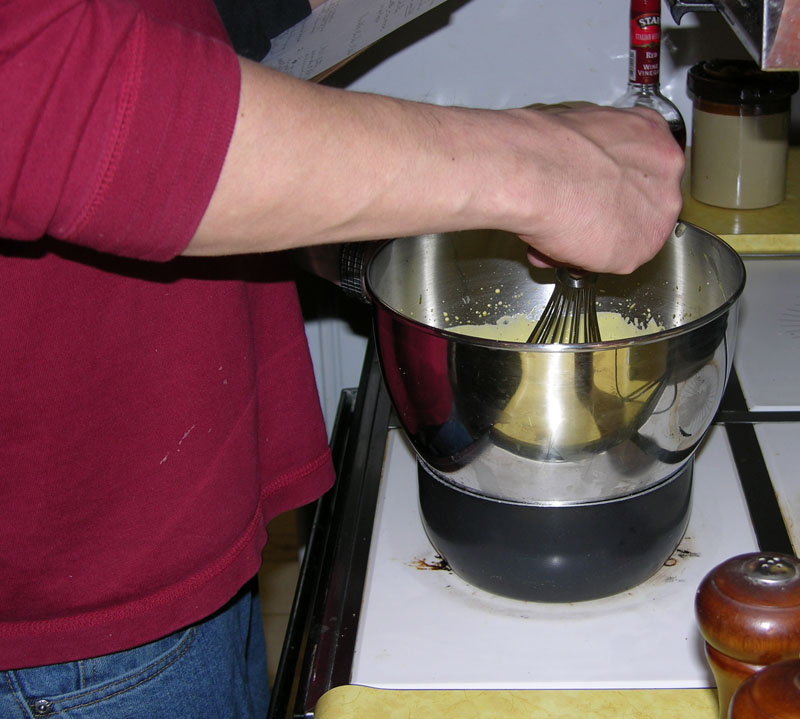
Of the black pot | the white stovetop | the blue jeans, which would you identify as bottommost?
the blue jeans

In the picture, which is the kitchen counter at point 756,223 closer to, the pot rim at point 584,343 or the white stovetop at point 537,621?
the white stovetop at point 537,621

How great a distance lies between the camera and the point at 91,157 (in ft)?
1.17

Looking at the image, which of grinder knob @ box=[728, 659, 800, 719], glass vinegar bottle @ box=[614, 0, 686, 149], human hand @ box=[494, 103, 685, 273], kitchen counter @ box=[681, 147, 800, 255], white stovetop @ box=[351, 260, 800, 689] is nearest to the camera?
grinder knob @ box=[728, 659, 800, 719]

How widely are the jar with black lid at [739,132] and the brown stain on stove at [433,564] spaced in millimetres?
569

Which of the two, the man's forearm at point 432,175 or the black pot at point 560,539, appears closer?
the man's forearm at point 432,175

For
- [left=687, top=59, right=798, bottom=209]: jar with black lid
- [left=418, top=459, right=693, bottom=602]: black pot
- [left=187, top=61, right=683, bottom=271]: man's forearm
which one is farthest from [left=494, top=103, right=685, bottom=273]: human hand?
[left=687, top=59, right=798, bottom=209]: jar with black lid

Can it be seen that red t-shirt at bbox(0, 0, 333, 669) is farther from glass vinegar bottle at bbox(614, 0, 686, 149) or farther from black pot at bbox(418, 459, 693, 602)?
glass vinegar bottle at bbox(614, 0, 686, 149)

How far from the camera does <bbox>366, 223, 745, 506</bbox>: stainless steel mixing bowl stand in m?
0.50

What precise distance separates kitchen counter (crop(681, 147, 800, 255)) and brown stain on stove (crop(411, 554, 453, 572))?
0.49 m

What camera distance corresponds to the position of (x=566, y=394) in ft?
1.66

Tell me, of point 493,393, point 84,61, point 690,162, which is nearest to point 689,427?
point 493,393

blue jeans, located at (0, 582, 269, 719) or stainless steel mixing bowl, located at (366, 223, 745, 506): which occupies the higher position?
stainless steel mixing bowl, located at (366, 223, 745, 506)

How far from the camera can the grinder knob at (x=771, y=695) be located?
30 cm

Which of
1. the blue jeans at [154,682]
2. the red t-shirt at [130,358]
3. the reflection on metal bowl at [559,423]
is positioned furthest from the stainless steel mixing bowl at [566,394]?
the blue jeans at [154,682]
